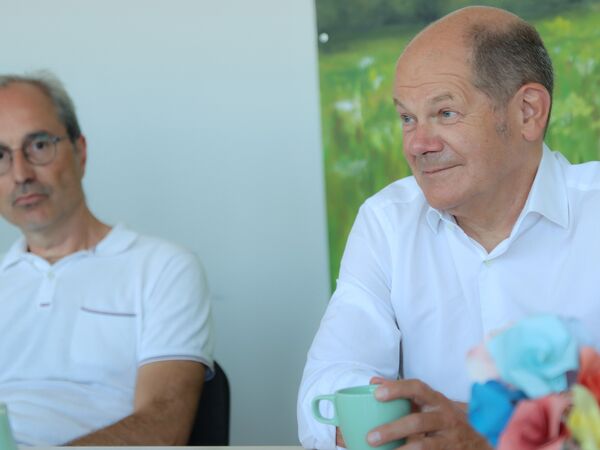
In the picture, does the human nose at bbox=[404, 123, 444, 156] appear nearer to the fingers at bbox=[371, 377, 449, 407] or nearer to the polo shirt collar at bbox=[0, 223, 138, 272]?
the fingers at bbox=[371, 377, 449, 407]

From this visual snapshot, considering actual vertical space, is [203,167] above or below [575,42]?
below

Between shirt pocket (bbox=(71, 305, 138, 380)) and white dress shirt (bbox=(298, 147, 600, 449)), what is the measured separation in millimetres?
658

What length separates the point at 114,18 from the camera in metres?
3.09

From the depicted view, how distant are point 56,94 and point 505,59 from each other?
1286 millimetres

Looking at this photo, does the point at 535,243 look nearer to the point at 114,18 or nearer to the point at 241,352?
the point at 241,352

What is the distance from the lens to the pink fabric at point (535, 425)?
64 centimetres

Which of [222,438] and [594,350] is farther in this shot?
[222,438]

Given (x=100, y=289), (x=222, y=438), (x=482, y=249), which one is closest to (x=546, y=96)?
(x=482, y=249)

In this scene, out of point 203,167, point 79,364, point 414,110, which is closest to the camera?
point 414,110

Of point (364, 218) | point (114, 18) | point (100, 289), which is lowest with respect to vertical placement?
point (100, 289)

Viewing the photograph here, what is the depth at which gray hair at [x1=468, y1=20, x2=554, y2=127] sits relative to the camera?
5.44ft

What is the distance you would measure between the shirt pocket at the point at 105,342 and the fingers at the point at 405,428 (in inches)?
42.1

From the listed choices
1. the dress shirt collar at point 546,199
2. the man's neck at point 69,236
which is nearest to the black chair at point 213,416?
the man's neck at point 69,236

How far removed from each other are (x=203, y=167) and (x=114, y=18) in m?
0.58
